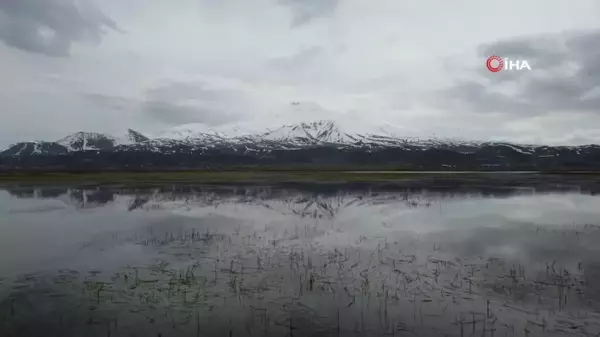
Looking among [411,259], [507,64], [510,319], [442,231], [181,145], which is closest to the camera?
[510,319]

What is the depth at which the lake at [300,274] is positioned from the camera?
5.65 m

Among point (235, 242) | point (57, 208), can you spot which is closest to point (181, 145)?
point (57, 208)

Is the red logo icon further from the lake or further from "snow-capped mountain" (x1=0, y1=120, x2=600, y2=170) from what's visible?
"snow-capped mountain" (x1=0, y1=120, x2=600, y2=170)

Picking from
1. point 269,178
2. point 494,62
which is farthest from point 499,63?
point 269,178

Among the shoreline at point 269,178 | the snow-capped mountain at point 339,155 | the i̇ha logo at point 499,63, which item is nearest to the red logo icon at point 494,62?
the i̇ha logo at point 499,63

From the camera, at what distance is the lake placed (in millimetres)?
5648

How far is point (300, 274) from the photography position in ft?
25.6

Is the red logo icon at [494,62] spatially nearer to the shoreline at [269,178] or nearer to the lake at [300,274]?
the lake at [300,274]

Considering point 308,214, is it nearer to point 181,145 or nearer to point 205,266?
point 205,266

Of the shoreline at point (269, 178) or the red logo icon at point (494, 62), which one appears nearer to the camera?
the red logo icon at point (494, 62)

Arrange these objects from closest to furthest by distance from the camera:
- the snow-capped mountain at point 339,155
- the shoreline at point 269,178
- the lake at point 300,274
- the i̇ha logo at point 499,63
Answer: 1. the lake at point 300,274
2. the i̇ha logo at point 499,63
3. the shoreline at point 269,178
4. the snow-capped mountain at point 339,155

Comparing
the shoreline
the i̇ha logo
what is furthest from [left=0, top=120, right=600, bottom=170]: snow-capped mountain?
the i̇ha logo

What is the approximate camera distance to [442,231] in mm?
12352

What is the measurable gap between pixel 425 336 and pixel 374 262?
11.6 ft
